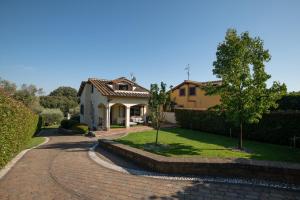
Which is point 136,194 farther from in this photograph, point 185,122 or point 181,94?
point 181,94

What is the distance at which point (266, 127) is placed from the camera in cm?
1556

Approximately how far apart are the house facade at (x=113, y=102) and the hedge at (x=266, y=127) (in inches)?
328

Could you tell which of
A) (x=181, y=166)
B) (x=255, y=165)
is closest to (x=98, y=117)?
(x=181, y=166)

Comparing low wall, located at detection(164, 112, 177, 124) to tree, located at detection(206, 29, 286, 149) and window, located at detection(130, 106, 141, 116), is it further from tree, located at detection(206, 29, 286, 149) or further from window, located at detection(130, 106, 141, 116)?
tree, located at detection(206, 29, 286, 149)

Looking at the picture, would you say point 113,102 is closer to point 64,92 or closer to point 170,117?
point 170,117

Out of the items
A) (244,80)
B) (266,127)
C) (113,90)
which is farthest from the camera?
(113,90)

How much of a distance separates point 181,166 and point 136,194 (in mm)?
2586

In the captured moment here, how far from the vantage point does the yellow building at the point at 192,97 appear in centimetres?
3312

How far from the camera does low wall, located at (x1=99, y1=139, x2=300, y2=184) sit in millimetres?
7562

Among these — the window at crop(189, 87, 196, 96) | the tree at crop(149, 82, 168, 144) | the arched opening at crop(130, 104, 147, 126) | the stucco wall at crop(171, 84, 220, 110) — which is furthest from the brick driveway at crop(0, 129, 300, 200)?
the window at crop(189, 87, 196, 96)

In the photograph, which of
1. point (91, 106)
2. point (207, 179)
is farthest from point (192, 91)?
point (207, 179)

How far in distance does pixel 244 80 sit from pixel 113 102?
15227mm

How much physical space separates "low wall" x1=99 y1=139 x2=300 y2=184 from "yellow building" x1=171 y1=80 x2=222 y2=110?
2371 cm

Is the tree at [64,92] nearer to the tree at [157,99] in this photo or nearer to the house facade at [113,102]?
the house facade at [113,102]
